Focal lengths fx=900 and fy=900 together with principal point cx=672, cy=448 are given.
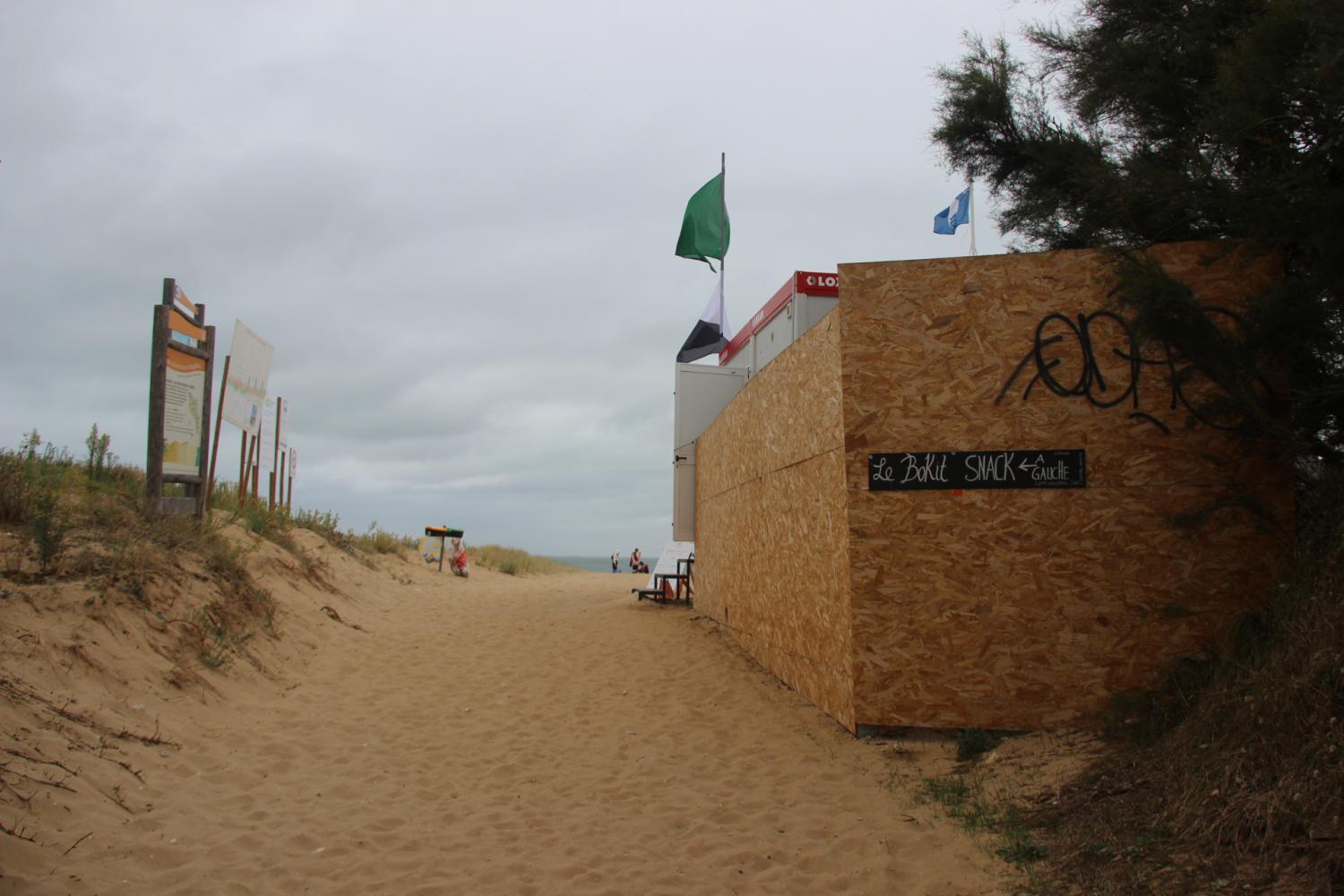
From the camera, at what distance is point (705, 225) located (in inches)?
661

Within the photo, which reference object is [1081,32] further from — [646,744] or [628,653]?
[628,653]

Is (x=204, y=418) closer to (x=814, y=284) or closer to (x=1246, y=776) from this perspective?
(x=814, y=284)

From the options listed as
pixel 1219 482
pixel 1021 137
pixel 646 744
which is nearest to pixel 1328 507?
pixel 1219 482

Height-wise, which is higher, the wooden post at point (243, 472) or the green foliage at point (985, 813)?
the wooden post at point (243, 472)

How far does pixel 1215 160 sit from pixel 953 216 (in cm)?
681

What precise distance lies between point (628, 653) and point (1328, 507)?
7413 mm

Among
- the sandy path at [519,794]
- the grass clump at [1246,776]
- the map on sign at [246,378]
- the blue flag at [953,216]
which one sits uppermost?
the blue flag at [953,216]

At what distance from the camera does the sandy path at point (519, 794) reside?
177 inches

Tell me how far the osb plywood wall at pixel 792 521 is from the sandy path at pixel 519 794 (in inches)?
17.3

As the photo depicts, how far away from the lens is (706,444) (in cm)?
1325

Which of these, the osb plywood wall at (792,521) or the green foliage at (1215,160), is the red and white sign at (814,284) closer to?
the osb plywood wall at (792,521)

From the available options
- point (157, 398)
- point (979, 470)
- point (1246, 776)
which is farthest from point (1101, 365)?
point (157, 398)

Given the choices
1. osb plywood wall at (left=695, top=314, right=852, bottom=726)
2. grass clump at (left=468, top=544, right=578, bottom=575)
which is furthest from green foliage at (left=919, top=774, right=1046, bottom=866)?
grass clump at (left=468, top=544, right=578, bottom=575)

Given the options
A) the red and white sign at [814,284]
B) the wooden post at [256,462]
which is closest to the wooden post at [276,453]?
the wooden post at [256,462]
